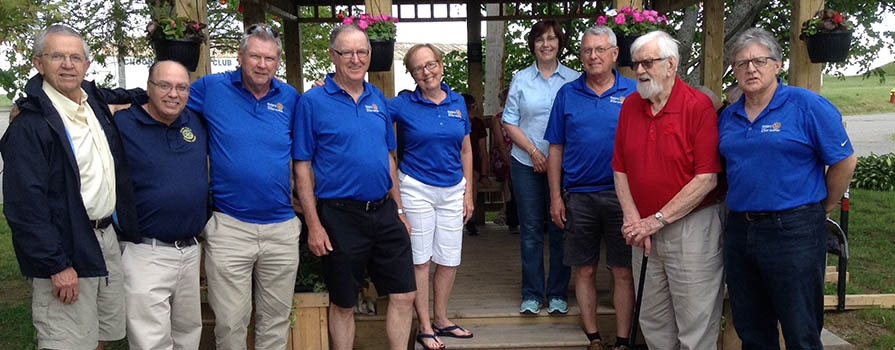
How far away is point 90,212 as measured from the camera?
2783mm

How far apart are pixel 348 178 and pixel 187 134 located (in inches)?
27.8

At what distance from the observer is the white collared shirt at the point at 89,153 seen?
108 inches

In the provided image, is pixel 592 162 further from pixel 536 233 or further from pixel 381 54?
pixel 381 54

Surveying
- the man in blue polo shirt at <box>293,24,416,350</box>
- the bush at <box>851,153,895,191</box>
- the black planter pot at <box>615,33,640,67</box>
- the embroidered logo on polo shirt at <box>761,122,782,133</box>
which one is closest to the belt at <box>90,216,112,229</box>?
the man in blue polo shirt at <box>293,24,416,350</box>

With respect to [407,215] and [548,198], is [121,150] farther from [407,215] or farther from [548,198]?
[548,198]

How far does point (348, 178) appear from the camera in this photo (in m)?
3.29

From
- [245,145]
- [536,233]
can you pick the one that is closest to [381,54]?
[245,145]

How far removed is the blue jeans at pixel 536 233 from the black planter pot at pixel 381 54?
3.03 feet

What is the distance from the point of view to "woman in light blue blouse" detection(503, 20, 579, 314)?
395 cm

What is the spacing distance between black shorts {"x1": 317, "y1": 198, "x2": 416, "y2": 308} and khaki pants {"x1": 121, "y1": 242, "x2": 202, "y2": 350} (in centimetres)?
60

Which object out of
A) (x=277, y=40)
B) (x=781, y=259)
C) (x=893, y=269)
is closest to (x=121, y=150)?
(x=277, y=40)

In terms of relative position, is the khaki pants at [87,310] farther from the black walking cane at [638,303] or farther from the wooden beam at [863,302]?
the wooden beam at [863,302]

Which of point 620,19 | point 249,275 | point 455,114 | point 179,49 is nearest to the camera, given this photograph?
point 249,275

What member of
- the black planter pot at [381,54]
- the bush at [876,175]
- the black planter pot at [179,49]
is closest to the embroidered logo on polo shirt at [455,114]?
the black planter pot at [381,54]
